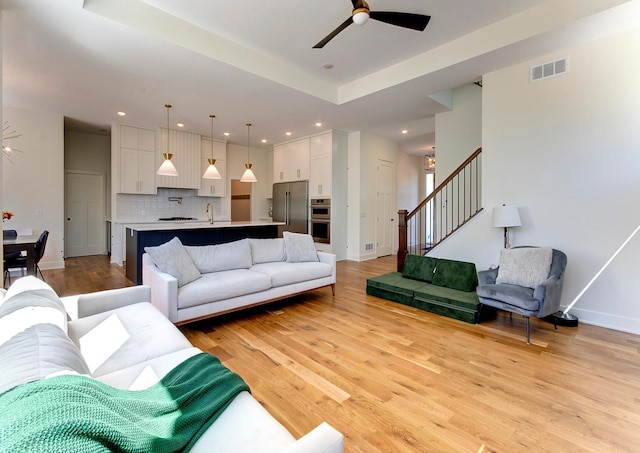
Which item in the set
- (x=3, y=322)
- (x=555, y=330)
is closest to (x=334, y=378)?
(x=3, y=322)

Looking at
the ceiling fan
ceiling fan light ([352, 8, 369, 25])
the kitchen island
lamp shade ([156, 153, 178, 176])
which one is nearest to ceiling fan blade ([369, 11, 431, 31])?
the ceiling fan

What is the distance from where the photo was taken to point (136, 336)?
1846mm

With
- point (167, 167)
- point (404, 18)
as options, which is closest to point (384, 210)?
point (167, 167)

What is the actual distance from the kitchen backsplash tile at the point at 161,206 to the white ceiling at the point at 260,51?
2.01 metres

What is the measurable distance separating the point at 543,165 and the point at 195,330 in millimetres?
4492

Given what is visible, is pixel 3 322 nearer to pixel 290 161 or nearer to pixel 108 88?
pixel 108 88

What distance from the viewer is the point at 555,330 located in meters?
3.16

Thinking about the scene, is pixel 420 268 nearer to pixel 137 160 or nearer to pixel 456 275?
pixel 456 275

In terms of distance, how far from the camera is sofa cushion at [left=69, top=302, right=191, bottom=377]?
5.25 ft

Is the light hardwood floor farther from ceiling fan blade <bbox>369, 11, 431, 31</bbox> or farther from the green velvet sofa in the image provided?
ceiling fan blade <bbox>369, 11, 431, 31</bbox>

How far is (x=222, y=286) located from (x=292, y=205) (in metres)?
4.69

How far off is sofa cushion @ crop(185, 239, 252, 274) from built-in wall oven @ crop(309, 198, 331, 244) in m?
3.17

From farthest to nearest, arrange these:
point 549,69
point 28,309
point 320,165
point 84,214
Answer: point 84,214 < point 320,165 < point 549,69 < point 28,309

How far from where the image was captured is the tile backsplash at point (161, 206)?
676 cm
